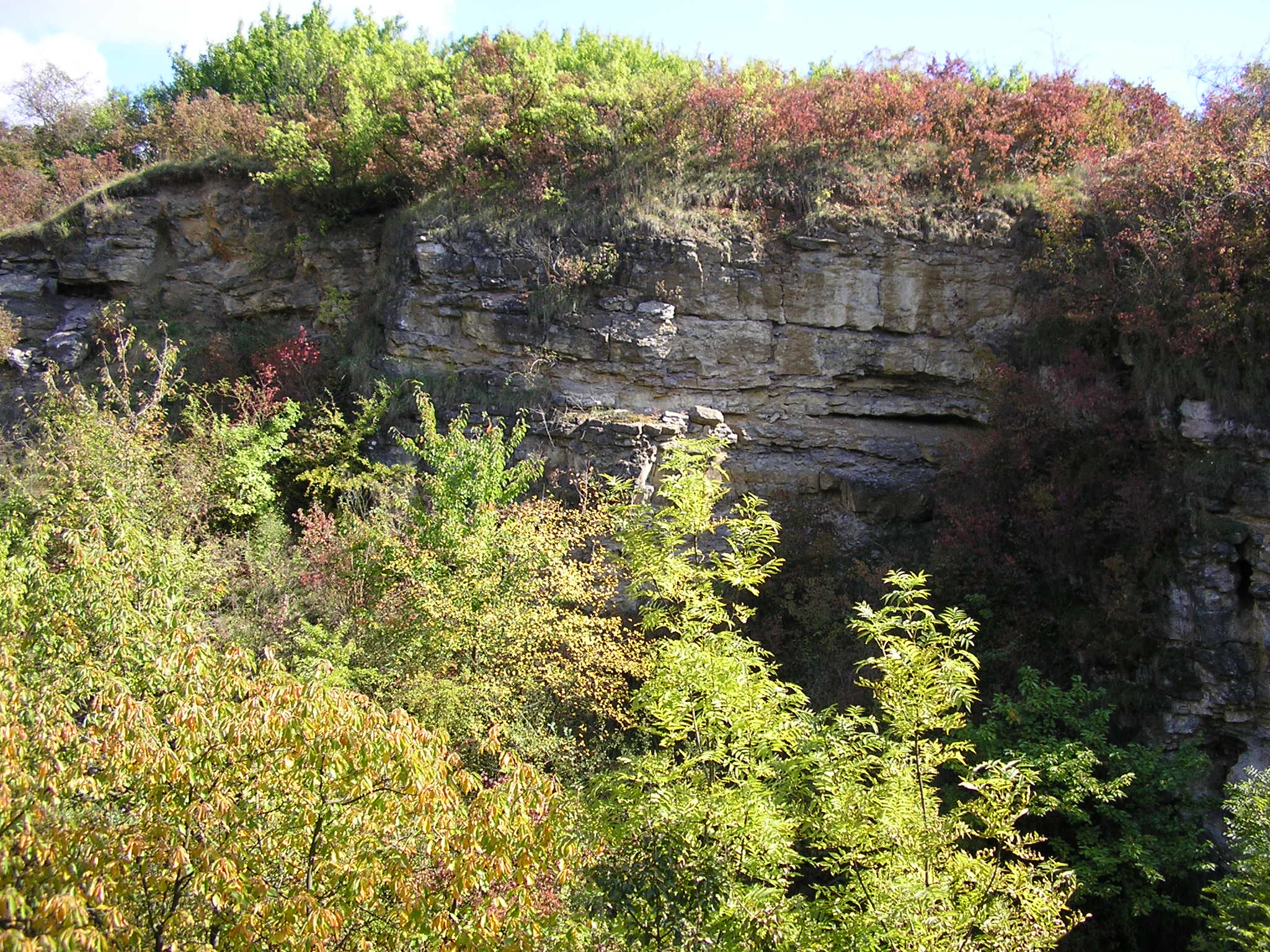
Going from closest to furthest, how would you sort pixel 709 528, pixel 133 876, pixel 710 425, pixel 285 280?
pixel 133 876
pixel 709 528
pixel 710 425
pixel 285 280

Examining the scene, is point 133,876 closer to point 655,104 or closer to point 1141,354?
point 1141,354

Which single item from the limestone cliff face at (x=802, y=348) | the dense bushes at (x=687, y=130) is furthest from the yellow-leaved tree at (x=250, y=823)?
the dense bushes at (x=687, y=130)

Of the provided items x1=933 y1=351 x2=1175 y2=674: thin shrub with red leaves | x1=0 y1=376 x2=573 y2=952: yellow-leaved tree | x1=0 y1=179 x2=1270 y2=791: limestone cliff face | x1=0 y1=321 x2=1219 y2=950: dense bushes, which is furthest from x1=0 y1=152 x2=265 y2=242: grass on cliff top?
x1=0 y1=376 x2=573 y2=952: yellow-leaved tree

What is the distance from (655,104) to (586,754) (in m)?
10.2

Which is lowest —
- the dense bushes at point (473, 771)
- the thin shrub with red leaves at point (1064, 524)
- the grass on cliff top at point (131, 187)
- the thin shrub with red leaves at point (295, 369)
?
the dense bushes at point (473, 771)

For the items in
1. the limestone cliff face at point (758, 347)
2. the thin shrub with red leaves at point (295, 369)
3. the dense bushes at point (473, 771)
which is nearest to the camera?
the dense bushes at point (473, 771)

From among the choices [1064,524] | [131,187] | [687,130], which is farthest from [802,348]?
[131,187]

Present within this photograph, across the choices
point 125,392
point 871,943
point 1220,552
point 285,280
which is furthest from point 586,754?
point 285,280

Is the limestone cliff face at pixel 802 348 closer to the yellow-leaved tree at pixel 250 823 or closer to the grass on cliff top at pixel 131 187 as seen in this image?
the yellow-leaved tree at pixel 250 823

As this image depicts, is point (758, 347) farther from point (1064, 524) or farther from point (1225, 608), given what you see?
point (1225, 608)

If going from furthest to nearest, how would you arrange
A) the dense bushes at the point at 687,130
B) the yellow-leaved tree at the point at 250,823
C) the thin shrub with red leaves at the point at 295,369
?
the thin shrub with red leaves at the point at 295,369
the dense bushes at the point at 687,130
the yellow-leaved tree at the point at 250,823

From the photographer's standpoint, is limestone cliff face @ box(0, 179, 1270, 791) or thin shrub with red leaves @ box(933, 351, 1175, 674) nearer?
thin shrub with red leaves @ box(933, 351, 1175, 674)

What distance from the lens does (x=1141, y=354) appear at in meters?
10.7

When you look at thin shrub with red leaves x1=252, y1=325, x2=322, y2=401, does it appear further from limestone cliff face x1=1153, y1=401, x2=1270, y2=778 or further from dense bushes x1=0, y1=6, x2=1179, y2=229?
limestone cliff face x1=1153, y1=401, x2=1270, y2=778
